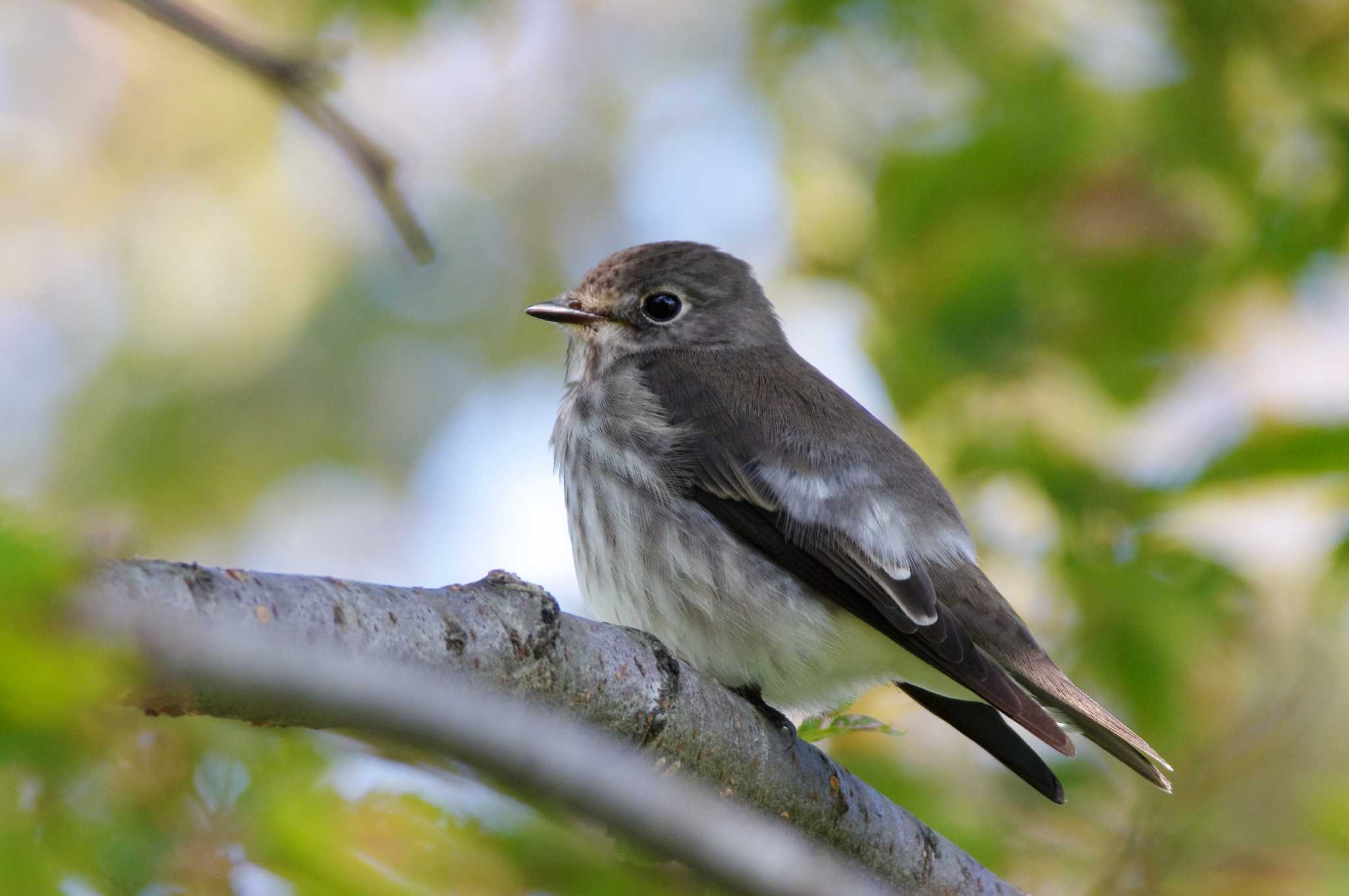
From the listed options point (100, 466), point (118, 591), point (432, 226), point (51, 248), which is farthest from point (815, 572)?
point (51, 248)

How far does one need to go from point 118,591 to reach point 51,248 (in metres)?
9.48

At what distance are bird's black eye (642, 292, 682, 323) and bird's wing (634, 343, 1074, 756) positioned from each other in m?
0.48

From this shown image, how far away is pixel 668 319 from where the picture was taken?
5.21 m

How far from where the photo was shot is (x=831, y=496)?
13.3 ft

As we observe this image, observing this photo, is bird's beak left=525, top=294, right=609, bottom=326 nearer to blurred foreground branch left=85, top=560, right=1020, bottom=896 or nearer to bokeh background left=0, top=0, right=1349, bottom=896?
bokeh background left=0, top=0, right=1349, bottom=896

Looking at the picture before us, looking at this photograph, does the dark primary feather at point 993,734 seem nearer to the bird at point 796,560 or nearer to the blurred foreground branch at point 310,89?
the bird at point 796,560

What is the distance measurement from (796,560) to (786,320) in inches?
98.7

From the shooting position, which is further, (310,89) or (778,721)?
(778,721)

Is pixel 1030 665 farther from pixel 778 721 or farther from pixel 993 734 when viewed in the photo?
pixel 778 721

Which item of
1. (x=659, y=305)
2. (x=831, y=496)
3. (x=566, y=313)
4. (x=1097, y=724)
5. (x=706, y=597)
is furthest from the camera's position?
(x=659, y=305)

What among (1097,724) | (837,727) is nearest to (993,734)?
(1097,724)

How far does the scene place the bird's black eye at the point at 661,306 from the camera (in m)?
5.20

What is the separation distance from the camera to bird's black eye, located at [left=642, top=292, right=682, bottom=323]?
17.1 ft

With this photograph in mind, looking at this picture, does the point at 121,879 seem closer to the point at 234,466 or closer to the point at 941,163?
the point at 941,163
